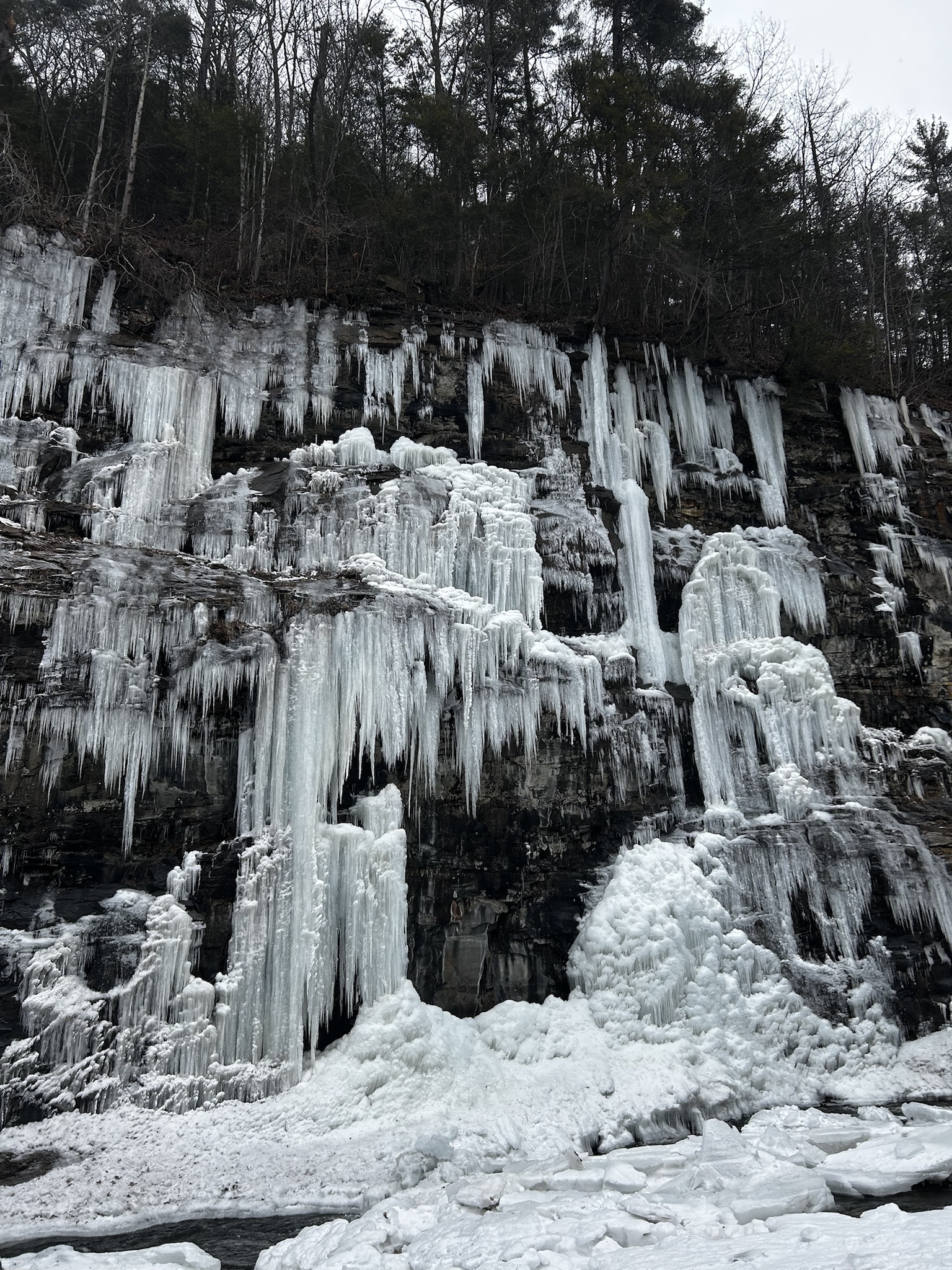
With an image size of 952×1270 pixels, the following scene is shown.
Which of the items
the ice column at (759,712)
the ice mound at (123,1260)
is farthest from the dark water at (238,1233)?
the ice column at (759,712)

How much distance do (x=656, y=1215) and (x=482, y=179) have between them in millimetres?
16345

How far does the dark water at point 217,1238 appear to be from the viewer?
5.75 m

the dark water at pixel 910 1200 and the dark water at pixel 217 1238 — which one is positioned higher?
the dark water at pixel 910 1200

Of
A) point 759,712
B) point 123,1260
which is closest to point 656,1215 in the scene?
point 123,1260

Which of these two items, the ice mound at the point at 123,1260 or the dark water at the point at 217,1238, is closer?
the ice mound at the point at 123,1260

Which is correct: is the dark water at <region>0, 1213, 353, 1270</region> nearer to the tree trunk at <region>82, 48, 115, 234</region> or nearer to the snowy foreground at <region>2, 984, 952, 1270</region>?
the snowy foreground at <region>2, 984, 952, 1270</region>

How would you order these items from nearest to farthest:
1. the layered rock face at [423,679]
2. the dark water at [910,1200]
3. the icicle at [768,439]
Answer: the dark water at [910,1200] < the layered rock face at [423,679] < the icicle at [768,439]

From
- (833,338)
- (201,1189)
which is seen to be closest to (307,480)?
(201,1189)

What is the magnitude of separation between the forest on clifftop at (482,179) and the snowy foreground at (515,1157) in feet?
39.4

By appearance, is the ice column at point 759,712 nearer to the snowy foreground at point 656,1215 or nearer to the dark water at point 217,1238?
the snowy foreground at point 656,1215

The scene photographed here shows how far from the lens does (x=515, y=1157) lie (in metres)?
7.45

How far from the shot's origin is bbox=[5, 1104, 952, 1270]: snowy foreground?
455 centimetres

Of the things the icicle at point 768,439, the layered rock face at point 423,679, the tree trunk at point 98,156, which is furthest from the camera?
the icicle at point 768,439

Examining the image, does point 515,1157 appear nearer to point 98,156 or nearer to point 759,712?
point 759,712
